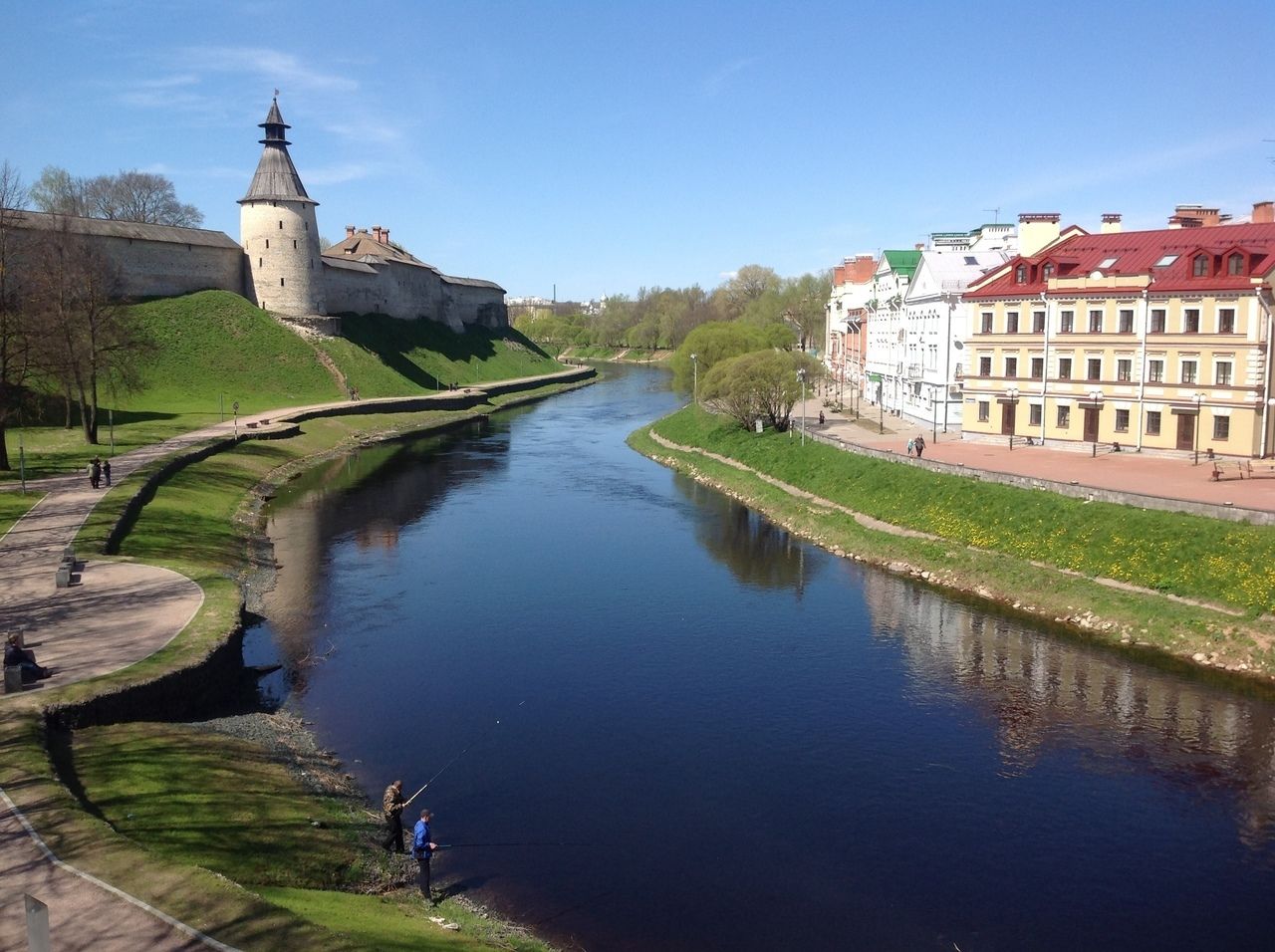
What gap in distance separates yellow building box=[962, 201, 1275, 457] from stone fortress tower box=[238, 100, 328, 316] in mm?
→ 47850

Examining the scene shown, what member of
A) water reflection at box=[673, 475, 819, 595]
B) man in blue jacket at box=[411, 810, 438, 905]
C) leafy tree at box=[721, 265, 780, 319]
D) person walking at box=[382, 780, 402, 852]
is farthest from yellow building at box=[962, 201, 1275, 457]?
→ leafy tree at box=[721, 265, 780, 319]

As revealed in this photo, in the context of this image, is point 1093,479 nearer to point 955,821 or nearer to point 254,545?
point 955,821

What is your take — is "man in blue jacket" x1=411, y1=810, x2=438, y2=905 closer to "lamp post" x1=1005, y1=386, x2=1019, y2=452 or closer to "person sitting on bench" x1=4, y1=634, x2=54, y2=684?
"person sitting on bench" x1=4, y1=634, x2=54, y2=684

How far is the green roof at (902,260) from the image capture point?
192 ft

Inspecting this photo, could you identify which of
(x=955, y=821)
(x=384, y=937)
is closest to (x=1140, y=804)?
(x=955, y=821)

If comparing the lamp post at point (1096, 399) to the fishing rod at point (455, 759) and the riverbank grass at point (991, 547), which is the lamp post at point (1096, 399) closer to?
the riverbank grass at point (991, 547)

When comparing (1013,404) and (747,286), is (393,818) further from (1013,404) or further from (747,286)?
(747,286)

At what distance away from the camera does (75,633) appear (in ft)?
60.5

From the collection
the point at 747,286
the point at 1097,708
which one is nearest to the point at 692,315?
the point at 747,286

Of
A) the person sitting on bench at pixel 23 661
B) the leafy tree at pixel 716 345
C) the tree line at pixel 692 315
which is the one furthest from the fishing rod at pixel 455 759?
the tree line at pixel 692 315

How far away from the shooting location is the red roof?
34312mm

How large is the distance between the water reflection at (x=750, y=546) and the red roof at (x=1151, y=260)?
1398cm

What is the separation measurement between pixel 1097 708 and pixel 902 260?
44.5 meters

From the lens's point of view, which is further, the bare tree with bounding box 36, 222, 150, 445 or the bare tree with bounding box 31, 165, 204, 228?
the bare tree with bounding box 31, 165, 204, 228
